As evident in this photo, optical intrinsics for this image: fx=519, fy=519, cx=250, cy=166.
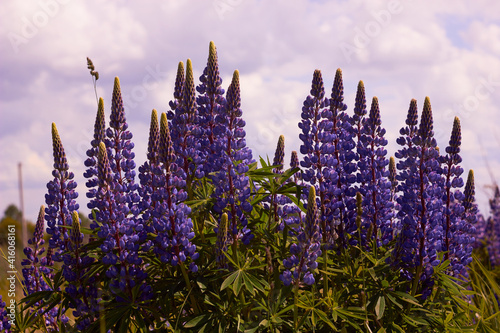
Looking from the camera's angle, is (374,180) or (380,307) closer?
(380,307)

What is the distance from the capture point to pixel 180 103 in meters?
4.90

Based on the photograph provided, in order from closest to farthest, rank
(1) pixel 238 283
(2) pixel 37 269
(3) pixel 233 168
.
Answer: (1) pixel 238 283 → (3) pixel 233 168 → (2) pixel 37 269

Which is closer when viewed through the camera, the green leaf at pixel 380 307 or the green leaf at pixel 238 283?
the green leaf at pixel 238 283

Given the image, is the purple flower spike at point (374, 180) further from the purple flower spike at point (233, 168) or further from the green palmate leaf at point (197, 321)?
the green palmate leaf at point (197, 321)

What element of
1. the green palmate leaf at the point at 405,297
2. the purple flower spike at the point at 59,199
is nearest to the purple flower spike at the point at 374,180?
the green palmate leaf at the point at 405,297

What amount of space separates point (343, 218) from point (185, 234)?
1726 mm

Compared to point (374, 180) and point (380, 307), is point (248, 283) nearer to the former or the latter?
A: point (380, 307)

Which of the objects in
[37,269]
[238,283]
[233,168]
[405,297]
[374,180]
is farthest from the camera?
[37,269]

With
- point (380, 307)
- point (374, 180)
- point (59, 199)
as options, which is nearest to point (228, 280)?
point (380, 307)

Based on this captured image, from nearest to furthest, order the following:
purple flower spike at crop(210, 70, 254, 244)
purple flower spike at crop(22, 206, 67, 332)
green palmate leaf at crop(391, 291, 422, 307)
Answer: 1. purple flower spike at crop(210, 70, 254, 244)
2. green palmate leaf at crop(391, 291, 422, 307)
3. purple flower spike at crop(22, 206, 67, 332)

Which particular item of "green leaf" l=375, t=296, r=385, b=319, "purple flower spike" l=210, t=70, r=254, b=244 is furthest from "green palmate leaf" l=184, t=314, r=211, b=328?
"green leaf" l=375, t=296, r=385, b=319

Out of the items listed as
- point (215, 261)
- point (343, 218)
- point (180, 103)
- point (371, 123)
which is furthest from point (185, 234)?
point (371, 123)

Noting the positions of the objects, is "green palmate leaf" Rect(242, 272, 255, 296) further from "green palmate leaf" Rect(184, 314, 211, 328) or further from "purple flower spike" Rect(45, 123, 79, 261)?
"purple flower spike" Rect(45, 123, 79, 261)

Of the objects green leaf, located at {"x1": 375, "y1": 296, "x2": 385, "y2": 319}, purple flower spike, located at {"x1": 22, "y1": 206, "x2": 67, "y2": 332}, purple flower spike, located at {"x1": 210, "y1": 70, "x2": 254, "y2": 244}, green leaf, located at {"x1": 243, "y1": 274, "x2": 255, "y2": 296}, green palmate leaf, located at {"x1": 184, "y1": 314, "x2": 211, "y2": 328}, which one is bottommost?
green leaf, located at {"x1": 375, "y1": 296, "x2": 385, "y2": 319}
